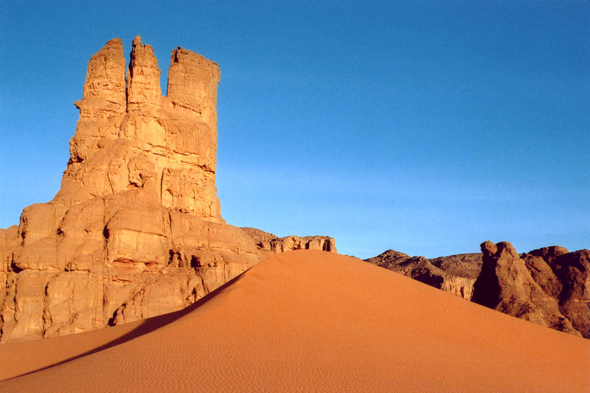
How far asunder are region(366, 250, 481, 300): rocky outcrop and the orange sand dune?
26.0 meters

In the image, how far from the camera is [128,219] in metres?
38.4

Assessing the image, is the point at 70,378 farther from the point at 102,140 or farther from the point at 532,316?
the point at 102,140

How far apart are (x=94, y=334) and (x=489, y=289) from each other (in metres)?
25.3

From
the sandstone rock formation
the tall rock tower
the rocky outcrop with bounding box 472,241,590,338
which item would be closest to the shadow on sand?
the sandstone rock formation

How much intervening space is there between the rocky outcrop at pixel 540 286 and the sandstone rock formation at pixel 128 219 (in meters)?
16.6

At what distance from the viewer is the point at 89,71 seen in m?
46.9

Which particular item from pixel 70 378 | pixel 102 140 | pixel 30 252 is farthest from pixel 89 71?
pixel 70 378

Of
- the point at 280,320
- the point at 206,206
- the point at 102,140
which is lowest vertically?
the point at 280,320

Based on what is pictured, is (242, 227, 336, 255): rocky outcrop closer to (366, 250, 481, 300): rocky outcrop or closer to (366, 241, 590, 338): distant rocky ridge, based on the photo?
(366, 250, 481, 300): rocky outcrop

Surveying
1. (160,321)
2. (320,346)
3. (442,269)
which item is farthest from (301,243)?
(320,346)

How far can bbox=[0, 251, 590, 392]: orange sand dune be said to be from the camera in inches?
557

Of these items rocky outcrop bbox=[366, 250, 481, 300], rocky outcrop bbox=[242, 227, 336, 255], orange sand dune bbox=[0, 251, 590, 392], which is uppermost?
rocky outcrop bbox=[242, 227, 336, 255]

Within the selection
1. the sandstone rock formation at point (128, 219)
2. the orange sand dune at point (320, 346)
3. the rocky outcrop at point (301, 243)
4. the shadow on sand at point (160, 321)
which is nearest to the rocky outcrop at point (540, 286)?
the orange sand dune at point (320, 346)

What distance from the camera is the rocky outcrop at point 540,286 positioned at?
116ft
